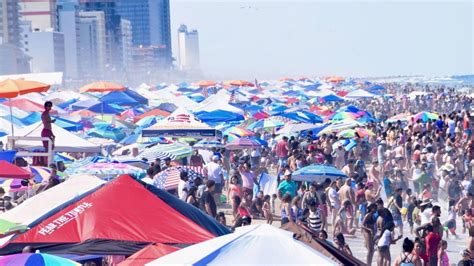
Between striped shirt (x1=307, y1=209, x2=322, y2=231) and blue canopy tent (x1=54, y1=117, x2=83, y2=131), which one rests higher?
blue canopy tent (x1=54, y1=117, x2=83, y2=131)

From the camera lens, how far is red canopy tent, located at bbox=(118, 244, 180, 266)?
8.00m

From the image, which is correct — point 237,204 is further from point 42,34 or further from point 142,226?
point 42,34

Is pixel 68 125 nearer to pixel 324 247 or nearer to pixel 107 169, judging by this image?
pixel 107 169

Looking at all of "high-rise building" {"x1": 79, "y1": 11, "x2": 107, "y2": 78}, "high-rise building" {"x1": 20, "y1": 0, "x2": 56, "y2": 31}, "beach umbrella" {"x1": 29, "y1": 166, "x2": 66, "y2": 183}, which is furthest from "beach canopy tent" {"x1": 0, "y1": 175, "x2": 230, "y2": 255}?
"high-rise building" {"x1": 20, "y1": 0, "x2": 56, "y2": 31}

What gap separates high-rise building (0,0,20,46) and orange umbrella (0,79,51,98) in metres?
118

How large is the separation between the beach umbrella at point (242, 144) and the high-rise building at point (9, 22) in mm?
110367

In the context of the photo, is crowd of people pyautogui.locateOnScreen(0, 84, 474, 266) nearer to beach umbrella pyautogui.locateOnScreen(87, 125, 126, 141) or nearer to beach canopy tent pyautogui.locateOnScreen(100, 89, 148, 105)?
beach umbrella pyautogui.locateOnScreen(87, 125, 126, 141)

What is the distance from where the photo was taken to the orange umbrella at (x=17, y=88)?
614 inches

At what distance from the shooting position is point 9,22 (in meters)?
136

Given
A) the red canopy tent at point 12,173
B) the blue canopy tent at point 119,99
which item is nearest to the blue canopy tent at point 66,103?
the blue canopy tent at point 119,99

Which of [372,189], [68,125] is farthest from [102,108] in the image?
[372,189]

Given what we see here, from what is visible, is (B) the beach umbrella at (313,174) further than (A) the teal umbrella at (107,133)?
No

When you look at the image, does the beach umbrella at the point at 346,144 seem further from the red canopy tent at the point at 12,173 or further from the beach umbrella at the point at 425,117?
the red canopy tent at the point at 12,173

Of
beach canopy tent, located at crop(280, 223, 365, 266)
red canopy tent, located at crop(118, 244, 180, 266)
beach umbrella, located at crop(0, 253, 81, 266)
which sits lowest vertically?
beach canopy tent, located at crop(280, 223, 365, 266)
